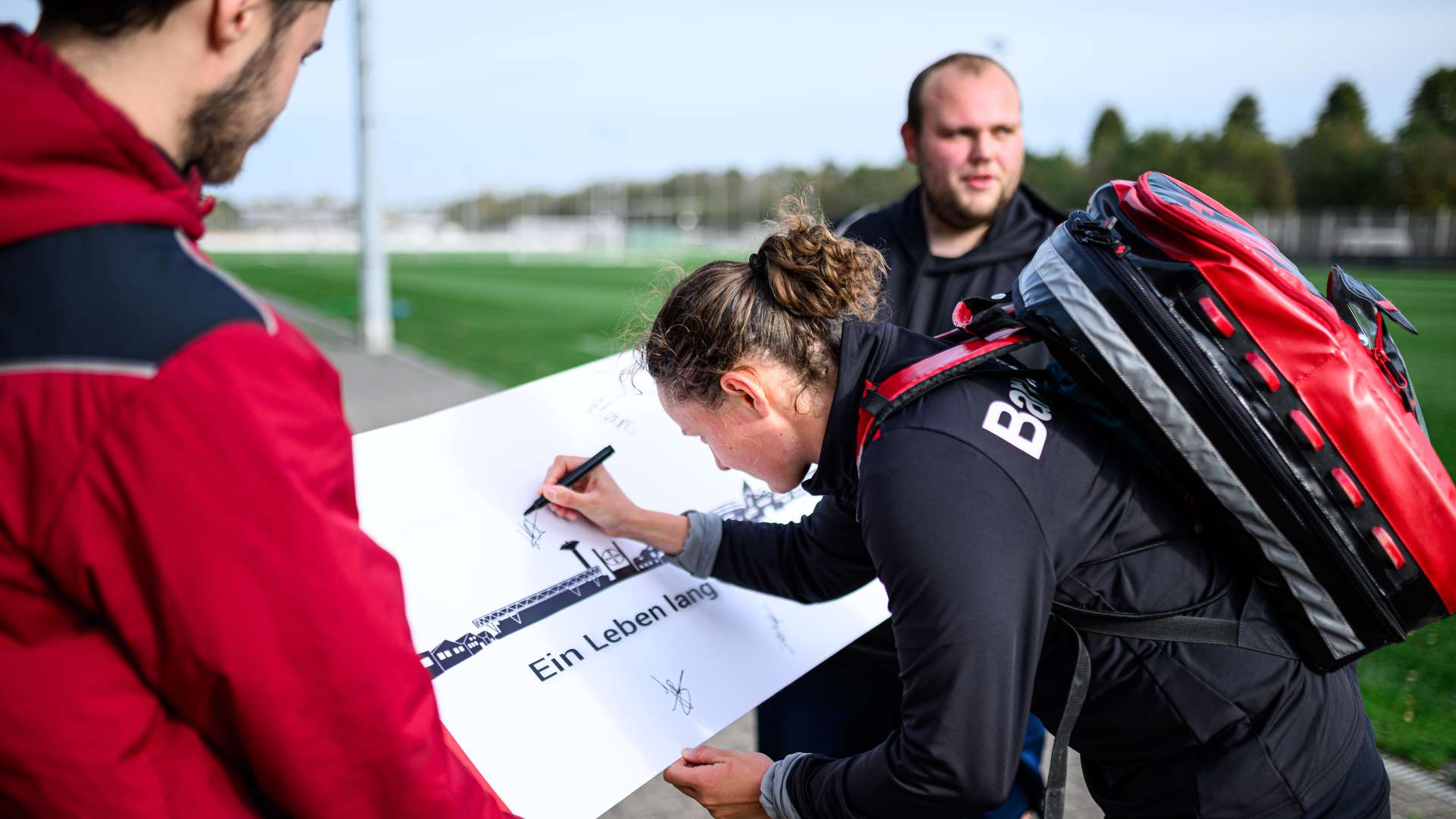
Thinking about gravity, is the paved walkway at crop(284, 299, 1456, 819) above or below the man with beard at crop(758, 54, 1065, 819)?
below

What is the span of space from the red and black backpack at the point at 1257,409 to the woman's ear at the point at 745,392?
0.85 feet

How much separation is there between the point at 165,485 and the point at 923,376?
108cm

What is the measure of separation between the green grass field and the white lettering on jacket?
86 cm

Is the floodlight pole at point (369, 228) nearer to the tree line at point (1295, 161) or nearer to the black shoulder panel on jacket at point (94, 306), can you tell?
the black shoulder panel on jacket at point (94, 306)

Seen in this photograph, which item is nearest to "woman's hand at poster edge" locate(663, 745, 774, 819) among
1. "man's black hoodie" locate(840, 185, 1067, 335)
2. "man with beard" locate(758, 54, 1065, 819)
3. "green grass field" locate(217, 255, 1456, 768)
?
"green grass field" locate(217, 255, 1456, 768)

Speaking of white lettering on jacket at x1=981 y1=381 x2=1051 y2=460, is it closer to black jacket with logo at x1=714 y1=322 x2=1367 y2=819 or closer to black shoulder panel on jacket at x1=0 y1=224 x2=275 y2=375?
black jacket with logo at x1=714 y1=322 x2=1367 y2=819

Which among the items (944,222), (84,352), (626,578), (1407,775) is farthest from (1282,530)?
(1407,775)

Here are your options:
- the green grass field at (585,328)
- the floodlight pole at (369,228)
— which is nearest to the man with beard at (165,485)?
the green grass field at (585,328)

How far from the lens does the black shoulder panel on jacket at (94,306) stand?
945mm

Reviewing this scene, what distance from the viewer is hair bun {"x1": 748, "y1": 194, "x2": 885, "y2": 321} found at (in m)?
1.86

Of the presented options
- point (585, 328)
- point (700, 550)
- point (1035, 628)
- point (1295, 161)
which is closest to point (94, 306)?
point (1035, 628)

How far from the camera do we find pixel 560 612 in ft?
7.31
